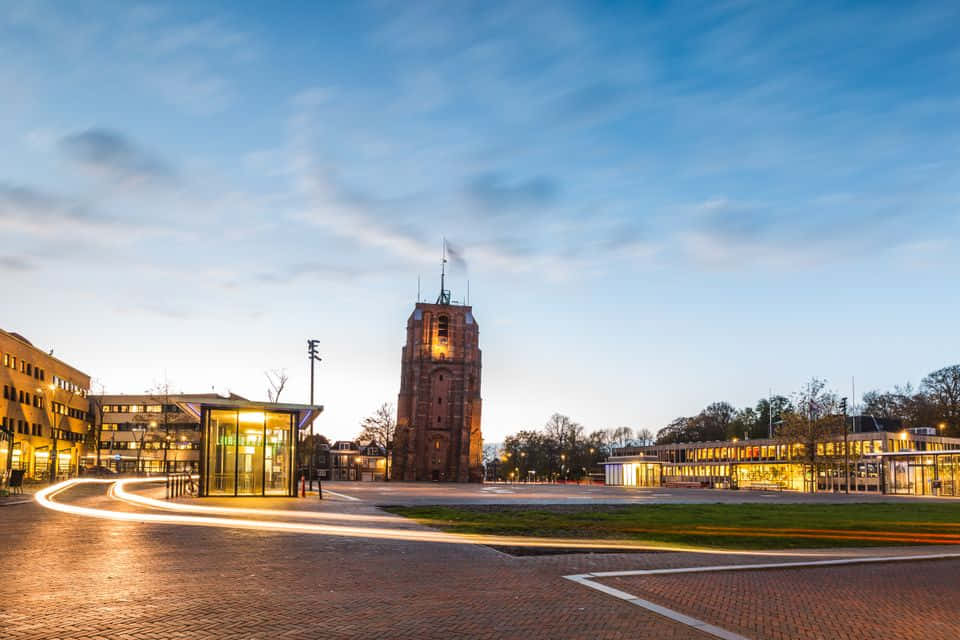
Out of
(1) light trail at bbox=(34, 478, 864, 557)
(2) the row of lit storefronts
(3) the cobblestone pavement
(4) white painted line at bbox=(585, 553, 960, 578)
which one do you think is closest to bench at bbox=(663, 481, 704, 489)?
(2) the row of lit storefronts

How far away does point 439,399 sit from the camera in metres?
109

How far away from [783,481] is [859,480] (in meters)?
7.72

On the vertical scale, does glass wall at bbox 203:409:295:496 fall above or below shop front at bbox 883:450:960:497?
above

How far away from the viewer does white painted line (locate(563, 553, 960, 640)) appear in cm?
851

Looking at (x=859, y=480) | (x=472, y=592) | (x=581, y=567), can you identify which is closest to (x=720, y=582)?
(x=581, y=567)

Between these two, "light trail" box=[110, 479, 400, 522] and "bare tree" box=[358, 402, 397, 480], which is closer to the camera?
"light trail" box=[110, 479, 400, 522]

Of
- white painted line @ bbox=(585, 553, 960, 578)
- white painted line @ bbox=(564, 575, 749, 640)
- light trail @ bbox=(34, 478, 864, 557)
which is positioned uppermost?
white painted line @ bbox=(564, 575, 749, 640)

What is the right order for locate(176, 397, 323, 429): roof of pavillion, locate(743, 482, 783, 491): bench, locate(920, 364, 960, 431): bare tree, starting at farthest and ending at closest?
locate(920, 364, 960, 431): bare tree
locate(743, 482, 783, 491): bench
locate(176, 397, 323, 429): roof of pavillion

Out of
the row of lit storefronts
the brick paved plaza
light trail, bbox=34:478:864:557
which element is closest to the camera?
the brick paved plaza

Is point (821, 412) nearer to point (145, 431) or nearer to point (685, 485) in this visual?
point (685, 485)

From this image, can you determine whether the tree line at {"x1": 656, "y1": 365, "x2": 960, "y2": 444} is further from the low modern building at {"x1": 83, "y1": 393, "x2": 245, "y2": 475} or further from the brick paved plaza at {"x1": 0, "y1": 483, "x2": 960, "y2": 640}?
the low modern building at {"x1": 83, "y1": 393, "x2": 245, "y2": 475}

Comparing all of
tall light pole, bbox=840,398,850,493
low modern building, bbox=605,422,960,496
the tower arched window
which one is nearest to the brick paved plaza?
low modern building, bbox=605,422,960,496

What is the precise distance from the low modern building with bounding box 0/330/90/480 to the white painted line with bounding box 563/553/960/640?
1939 inches

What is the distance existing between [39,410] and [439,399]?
4846 cm
